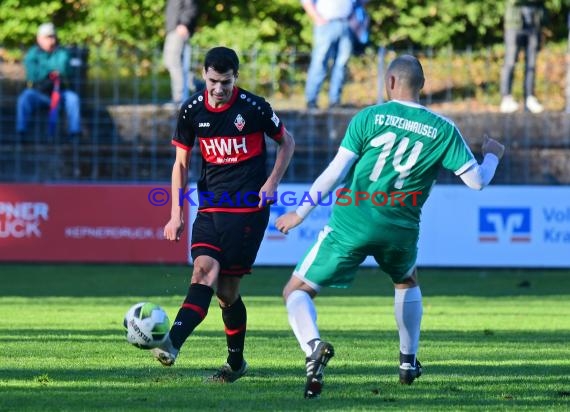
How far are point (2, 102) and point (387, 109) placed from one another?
44.4 feet

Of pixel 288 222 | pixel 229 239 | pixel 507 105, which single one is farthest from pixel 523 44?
pixel 288 222

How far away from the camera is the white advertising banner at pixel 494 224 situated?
18562 millimetres

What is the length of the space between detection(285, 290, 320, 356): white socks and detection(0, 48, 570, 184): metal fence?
39.5 ft

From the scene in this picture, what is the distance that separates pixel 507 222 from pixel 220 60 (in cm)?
1097

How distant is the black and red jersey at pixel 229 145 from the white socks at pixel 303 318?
0.91 meters

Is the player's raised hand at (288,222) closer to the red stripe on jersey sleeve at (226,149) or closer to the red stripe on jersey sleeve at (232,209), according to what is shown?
the red stripe on jersey sleeve at (232,209)

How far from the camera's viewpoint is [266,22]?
28156mm

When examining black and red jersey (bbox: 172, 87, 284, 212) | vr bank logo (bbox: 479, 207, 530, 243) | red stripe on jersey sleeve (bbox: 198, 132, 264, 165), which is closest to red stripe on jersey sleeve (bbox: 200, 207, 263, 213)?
black and red jersey (bbox: 172, 87, 284, 212)

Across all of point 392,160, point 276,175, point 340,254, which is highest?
point 392,160

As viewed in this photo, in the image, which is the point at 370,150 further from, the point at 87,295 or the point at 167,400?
the point at 87,295

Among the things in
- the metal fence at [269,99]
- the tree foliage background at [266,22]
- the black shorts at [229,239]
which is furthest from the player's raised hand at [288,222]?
the tree foliage background at [266,22]

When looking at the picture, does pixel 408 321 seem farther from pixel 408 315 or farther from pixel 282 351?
pixel 282 351

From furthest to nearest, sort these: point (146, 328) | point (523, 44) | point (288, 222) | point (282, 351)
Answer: point (523, 44)
point (282, 351)
point (146, 328)
point (288, 222)

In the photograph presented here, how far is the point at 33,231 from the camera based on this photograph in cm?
1875
